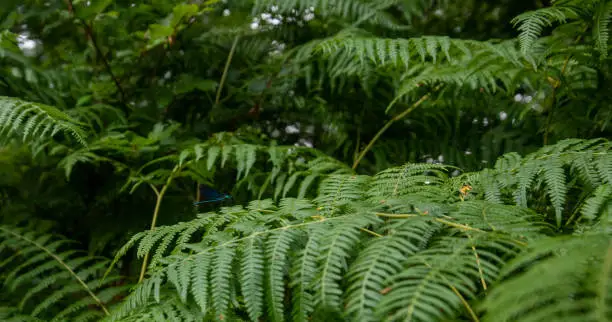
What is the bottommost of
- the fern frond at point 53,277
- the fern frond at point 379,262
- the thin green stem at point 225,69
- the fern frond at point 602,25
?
the fern frond at point 53,277

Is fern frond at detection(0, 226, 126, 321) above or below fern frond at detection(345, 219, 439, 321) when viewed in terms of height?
below

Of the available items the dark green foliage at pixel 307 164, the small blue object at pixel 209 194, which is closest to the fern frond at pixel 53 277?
the dark green foliage at pixel 307 164

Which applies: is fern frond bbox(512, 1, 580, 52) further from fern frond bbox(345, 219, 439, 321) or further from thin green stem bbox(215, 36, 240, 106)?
thin green stem bbox(215, 36, 240, 106)

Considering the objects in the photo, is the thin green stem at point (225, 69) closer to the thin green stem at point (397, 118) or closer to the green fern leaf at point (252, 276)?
the thin green stem at point (397, 118)

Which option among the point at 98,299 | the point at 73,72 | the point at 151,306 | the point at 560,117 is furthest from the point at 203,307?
the point at 73,72

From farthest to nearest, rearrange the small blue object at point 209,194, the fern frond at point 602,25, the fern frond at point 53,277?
the small blue object at point 209,194 < the fern frond at point 53,277 < the fern frond at point 602,25

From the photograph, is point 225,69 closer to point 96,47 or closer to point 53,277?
point 96,47

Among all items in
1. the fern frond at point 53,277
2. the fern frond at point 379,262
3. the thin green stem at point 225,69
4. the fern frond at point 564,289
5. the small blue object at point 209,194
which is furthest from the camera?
the thin green stem at point 225,69

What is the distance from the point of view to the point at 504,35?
2.38 meters

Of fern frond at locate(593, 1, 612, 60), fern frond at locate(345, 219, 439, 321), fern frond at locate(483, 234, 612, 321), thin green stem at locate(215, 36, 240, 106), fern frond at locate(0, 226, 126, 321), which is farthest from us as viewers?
thin green stem at locate(215, 36, 240, 106)

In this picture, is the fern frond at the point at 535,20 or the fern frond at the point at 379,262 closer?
the fern frond at the point at 379,262

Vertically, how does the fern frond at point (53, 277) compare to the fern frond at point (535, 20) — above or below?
below

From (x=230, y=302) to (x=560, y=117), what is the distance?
1344 mm

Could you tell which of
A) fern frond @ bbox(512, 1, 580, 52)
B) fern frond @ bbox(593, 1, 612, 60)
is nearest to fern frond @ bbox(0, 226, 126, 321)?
fern frond @ bbox(512, 1, 580, 52)
